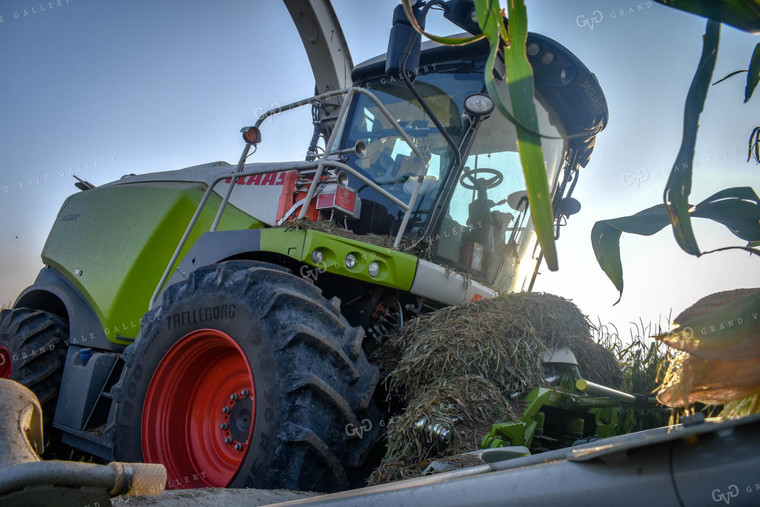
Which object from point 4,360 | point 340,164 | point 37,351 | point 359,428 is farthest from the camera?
point 4,360

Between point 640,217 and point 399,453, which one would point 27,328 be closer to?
point 399,453

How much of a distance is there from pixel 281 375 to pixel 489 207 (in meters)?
2.27

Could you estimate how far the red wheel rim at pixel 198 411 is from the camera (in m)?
2.85

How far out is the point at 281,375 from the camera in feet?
7.68

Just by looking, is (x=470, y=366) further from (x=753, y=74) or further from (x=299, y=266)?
(x=753, y=74)

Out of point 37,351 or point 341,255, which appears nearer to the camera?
point 341,255

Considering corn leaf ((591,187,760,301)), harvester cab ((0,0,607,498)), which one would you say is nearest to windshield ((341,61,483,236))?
harvester cab ((0,0,607,498))

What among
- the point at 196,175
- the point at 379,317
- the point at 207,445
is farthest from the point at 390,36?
the point at 196,175

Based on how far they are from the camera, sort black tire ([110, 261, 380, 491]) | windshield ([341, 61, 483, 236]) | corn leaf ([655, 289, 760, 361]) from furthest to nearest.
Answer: windshield ([341, 61, 483, 236]) < black tire ([110, 261, 380, 491]) < corn leaf ([655, 289, 760, 361])

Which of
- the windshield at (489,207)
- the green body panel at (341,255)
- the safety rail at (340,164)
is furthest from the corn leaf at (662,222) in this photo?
the windshield at (489,207)

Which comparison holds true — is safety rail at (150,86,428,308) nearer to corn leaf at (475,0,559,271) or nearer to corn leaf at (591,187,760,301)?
corn leaf at (591,187,760,301)

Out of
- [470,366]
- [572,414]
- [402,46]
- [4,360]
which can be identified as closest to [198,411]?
[470,366]

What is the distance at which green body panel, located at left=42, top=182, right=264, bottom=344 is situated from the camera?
4.61 meters

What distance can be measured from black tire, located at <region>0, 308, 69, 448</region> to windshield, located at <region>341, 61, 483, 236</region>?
306 cm
